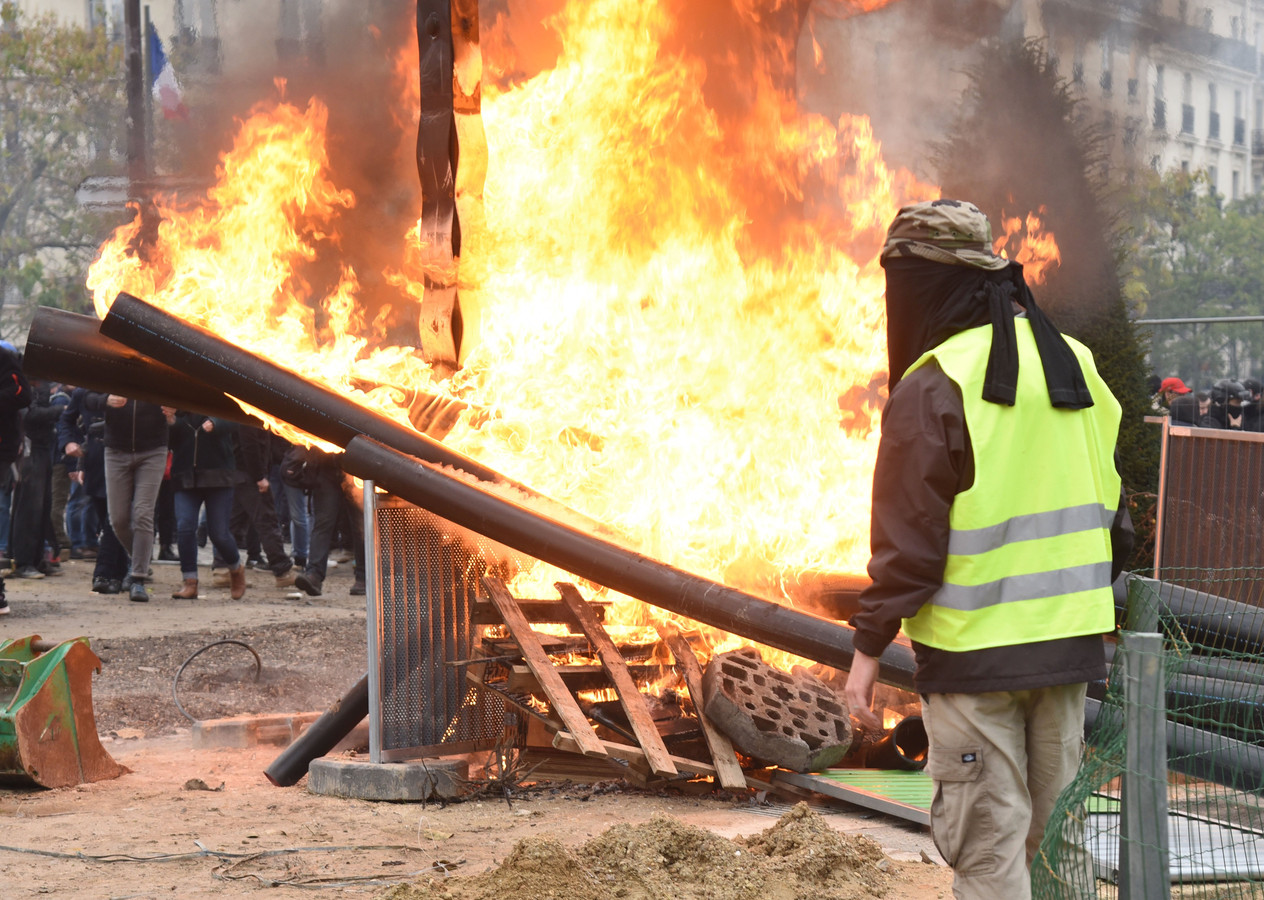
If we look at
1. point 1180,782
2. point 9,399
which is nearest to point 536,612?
point 1180,782

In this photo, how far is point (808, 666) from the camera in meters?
7.31

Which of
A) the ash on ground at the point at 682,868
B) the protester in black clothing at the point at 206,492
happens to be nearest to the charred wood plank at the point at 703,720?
the ash on ground at the point at 682,868

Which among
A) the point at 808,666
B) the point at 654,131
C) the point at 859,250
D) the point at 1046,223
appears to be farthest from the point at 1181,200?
the point at 808,666

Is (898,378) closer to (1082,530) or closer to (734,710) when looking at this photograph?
(1082,530)

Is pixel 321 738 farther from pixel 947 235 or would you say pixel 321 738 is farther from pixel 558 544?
pixel 947 235

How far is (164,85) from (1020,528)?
53.6 ft

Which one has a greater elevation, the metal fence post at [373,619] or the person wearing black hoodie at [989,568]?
the person wearing black hoodie at [989,568]

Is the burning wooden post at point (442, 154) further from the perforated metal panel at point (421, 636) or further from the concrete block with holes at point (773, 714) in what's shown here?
the concrete block with holes at point (773, 714)

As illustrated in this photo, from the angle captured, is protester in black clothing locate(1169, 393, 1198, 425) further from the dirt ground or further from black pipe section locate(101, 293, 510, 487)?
black pipe section locate(101, 293, 510, 487)

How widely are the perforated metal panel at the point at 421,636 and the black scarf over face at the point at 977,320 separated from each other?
341 cm

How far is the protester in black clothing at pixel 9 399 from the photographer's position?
1089 cm

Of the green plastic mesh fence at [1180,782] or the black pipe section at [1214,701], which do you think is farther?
the black pipe section at [1214,701]

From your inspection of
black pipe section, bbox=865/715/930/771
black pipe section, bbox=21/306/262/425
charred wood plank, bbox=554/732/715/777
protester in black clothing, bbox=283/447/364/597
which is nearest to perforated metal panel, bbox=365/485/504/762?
charred wood plank, bbox=554/732/715/777

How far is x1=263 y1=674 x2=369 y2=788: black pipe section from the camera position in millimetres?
6531
